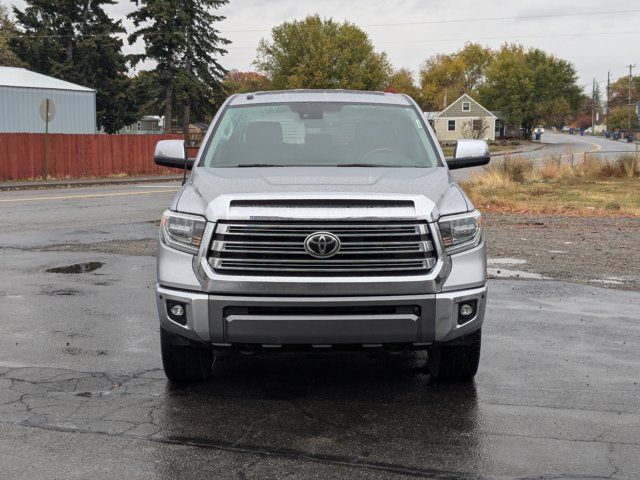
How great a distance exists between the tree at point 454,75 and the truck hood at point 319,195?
5136 inches

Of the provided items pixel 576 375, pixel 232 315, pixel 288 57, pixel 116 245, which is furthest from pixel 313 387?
pixel 288 57

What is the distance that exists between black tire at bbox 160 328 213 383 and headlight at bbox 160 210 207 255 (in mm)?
553

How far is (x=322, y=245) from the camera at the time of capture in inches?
184

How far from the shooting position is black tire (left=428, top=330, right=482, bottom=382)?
207 inches

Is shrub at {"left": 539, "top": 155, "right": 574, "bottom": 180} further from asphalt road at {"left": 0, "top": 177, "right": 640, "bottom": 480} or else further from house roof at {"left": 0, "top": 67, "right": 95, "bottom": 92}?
house roof at {"left": 0, "top": 67, "right": 95, "bottom": 92}

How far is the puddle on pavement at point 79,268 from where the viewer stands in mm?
10125

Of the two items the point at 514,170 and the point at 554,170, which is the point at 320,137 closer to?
the point at 514,170

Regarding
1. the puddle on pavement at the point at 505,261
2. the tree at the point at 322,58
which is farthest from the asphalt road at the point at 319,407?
the tree at the point at 322,58

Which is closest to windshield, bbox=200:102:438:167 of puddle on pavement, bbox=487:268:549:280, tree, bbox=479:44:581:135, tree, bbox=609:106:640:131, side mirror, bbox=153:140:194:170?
side mirror, bbox=153:140:194:170

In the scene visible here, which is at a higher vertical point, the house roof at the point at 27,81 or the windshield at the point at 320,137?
the house roof at the point at 27,81

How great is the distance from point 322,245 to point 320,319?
0.41 meters

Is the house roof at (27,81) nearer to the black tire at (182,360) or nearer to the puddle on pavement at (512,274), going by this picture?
the puddle on pavement at (512,274)

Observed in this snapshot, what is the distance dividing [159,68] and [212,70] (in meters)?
4.77

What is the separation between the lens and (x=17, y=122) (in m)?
41.8
